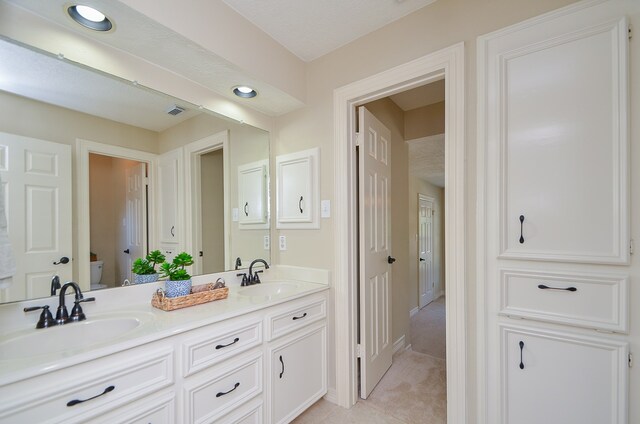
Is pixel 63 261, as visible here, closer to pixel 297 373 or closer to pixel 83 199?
pixel 83 199

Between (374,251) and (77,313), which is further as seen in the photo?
(374,251)

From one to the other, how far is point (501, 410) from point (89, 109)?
2637 mm

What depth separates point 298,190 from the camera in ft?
7.07

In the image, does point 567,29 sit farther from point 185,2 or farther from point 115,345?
Answer: point 115,345

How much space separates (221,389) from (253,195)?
4.52 ft

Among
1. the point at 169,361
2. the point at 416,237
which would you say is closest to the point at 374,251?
the point at 169,361

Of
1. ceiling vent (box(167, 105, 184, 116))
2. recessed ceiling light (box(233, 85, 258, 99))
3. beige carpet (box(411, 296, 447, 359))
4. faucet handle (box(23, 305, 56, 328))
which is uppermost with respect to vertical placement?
recessed ceiling light (box(233, 85, 258, 99))

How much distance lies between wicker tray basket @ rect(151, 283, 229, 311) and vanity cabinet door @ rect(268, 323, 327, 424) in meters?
0.44

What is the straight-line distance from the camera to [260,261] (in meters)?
2.14

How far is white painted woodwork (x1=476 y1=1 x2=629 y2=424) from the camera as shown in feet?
3.68

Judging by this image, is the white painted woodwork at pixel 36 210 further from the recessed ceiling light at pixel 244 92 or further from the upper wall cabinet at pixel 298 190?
the upper wall cabinet at pixel 298 190

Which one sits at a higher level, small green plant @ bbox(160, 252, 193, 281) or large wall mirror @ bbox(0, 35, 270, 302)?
large wall mirror @ bbox(0, 35, 270, 302)

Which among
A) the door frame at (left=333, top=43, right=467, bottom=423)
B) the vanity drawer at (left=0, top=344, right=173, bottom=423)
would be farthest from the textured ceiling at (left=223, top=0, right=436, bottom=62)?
the vanity drawer at (left=0, top=344, right=173, bottom=423)

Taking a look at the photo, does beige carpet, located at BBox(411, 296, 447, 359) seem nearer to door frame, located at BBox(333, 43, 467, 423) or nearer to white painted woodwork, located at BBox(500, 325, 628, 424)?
door frame, located at BBox(333, 43, 467, 423)
